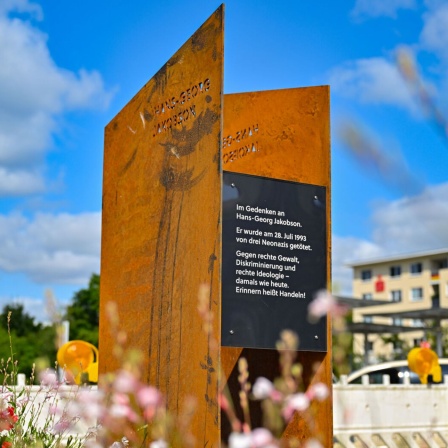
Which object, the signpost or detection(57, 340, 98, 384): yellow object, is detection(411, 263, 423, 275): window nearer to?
detection(57, 340, 98, 384): yellow object

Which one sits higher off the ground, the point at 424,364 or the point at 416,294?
the point at 416,294

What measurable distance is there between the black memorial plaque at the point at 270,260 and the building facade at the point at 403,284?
58.7m

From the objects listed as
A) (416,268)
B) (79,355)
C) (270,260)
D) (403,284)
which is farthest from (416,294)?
(270,260)

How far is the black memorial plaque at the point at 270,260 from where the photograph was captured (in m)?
5.24

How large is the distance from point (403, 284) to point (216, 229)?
220 feet

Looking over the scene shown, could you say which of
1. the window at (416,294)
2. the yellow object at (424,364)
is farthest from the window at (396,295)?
the yellow object at (424,364)

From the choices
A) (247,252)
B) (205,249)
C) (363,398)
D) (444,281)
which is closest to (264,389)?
(205,249)

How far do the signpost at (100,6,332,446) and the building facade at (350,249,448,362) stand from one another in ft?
191

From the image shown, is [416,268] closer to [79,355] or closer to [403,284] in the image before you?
[403,284]

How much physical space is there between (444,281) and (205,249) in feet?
209

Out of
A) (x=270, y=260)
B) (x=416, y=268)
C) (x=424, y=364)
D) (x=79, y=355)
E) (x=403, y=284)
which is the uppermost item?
(x=416, y=268)

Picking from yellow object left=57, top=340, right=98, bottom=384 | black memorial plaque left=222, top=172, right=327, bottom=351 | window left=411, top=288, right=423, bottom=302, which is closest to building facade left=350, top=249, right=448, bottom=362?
window left=411, top=288, right=423, bottom=302

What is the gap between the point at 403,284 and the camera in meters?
69.9

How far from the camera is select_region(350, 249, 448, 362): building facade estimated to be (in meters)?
65.7
